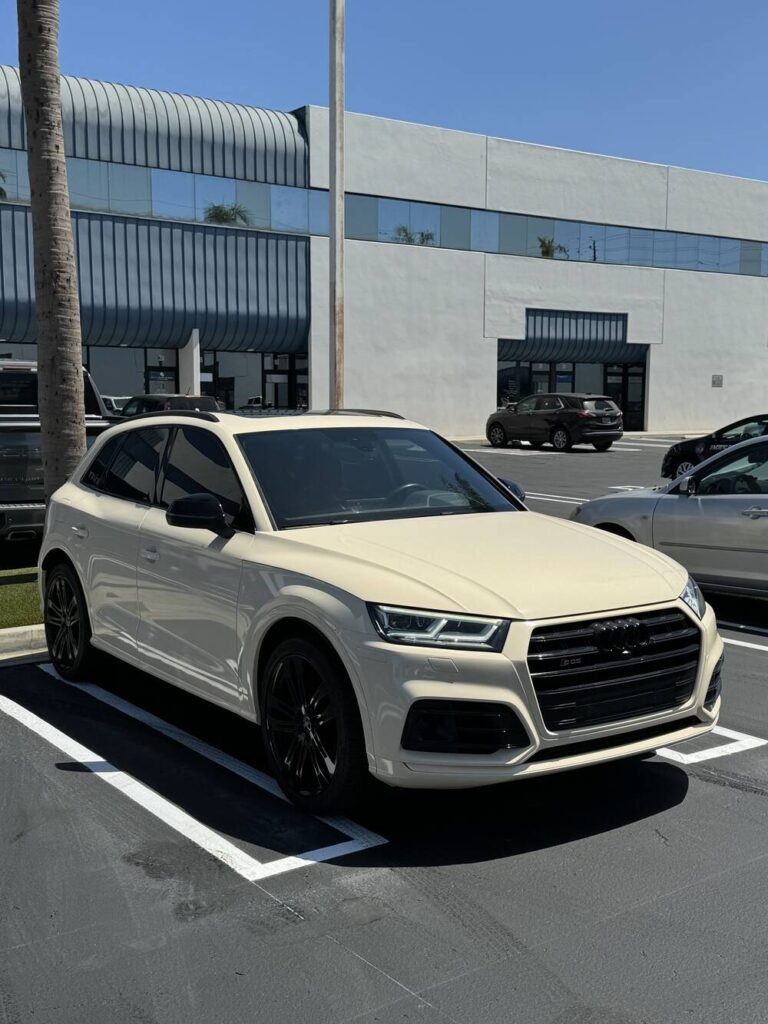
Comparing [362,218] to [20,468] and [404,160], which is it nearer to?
[404,160]

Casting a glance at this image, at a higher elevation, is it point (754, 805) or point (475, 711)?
point (475, 711)

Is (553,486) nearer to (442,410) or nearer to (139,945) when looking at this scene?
(442,410)

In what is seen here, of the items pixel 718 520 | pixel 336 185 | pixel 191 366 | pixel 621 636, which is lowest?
pixel 718 520

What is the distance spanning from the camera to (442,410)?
34625 mm

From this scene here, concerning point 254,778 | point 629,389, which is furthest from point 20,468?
point 629,389

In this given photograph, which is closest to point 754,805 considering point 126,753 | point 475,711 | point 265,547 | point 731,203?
point 475,711

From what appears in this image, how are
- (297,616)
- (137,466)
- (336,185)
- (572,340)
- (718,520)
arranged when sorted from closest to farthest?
1. (297,616)
2. (137,466)
3. (718,520)
4. (336,185)
5. (572,340)

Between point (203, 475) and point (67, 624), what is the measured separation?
5.93 ft

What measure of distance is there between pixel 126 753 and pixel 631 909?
107 inches

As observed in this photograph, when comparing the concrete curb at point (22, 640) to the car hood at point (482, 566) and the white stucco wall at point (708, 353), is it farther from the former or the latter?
the white stucco wall at point (708, 353)

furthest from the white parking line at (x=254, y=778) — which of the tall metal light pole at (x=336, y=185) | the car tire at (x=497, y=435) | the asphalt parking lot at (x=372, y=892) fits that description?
the car tire at (x=497, y=435)

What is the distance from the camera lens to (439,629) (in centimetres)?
403

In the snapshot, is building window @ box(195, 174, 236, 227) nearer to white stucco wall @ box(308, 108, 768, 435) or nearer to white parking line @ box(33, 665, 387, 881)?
white stucco wall @ box(308, 108, 768, 435)

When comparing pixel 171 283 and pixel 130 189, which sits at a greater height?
pixel 130 189
